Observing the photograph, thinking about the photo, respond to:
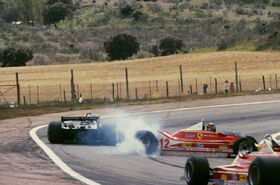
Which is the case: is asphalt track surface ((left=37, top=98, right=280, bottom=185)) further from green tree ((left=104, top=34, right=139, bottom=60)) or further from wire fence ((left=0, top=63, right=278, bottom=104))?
green tree ((left=104, top=34, right=139, bottom=60))

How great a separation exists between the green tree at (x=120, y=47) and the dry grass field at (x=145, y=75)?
12064 millimetres

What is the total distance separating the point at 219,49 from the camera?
235ft

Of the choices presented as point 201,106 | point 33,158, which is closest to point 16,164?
point 33,158

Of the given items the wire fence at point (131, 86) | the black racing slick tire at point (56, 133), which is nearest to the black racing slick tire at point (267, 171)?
the black racing slick tire at point (56, 133)

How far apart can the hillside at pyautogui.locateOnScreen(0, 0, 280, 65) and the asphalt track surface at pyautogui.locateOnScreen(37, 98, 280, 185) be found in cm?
4113

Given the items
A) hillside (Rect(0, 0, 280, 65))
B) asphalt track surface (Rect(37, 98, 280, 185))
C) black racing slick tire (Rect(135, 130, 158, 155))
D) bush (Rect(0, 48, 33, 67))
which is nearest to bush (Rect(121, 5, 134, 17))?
hillside (Rect(0, 0, 280, 65))

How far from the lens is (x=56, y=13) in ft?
384

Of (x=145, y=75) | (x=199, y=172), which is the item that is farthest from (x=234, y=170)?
(x=145, y=75)

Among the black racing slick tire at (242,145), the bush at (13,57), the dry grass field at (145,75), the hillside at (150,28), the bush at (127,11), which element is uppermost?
the bush at (127,11)

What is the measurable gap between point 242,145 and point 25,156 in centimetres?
557

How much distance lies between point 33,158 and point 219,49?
5849 centimetres

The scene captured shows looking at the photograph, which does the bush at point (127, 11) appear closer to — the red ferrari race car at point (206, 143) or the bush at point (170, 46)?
the bush at point (170, 46)

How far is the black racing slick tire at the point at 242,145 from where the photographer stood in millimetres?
13781

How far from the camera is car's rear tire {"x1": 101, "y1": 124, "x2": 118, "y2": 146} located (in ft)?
55.9
